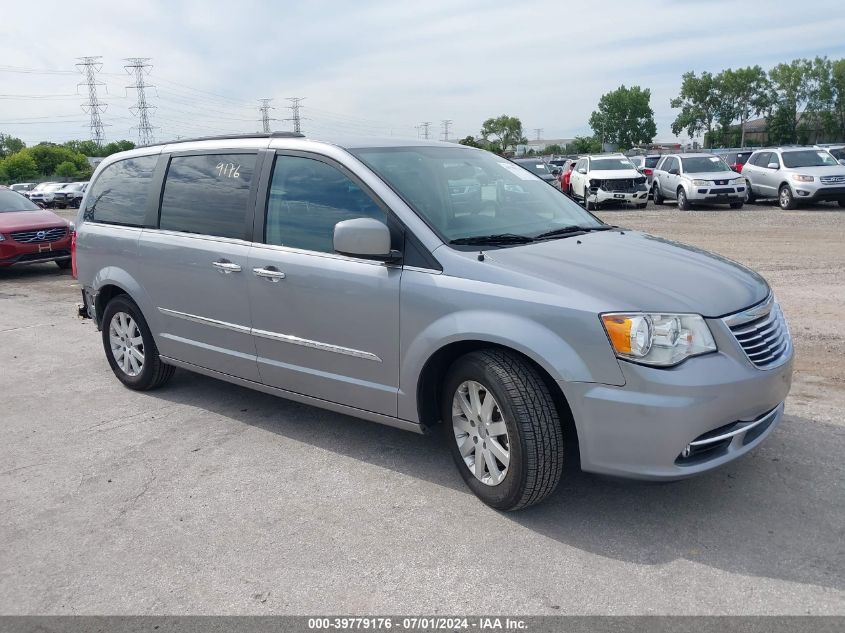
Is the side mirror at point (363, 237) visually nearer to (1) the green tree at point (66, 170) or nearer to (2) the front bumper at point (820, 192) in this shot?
(2) the front bumper at point (820, 192)

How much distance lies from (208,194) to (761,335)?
3.53 m

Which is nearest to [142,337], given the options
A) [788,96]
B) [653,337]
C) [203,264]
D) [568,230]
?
[203,264]

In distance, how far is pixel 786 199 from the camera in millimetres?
20766

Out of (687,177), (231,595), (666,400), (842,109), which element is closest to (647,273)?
(666,400)

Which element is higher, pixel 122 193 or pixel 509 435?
pixel 122 193

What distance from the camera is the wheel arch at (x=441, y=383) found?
3584mm

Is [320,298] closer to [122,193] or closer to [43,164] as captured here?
[122,193]

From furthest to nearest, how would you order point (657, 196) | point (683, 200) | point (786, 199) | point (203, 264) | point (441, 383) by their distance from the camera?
point (657, 196)
point (683, 200)
point (786, 199)
point (203, 264)
point (441, 383)

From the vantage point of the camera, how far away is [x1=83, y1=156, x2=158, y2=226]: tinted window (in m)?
5.71

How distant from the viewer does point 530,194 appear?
4840 millimetres

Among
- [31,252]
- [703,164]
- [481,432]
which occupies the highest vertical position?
[703,164]

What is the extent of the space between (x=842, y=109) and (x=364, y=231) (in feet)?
386

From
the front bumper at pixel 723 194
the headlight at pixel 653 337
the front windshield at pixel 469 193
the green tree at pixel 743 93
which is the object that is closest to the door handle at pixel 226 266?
the front windshield at pixel 469 193

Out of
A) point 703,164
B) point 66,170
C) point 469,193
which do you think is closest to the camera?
point 469,193
